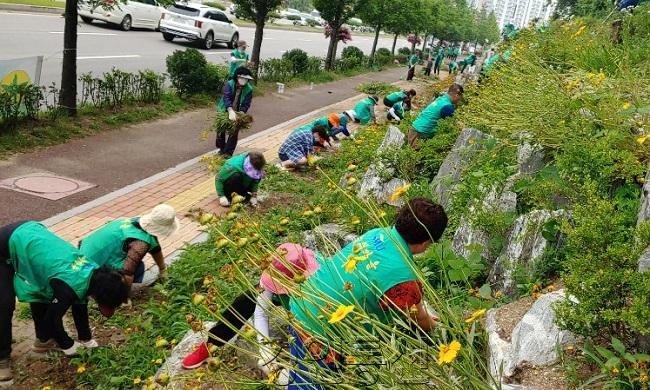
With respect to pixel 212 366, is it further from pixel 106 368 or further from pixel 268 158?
pixel 268 158

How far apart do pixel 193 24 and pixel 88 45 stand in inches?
221

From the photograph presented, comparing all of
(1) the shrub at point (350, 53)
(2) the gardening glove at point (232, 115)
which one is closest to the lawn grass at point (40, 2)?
(1) the shrub at point (350, 53)

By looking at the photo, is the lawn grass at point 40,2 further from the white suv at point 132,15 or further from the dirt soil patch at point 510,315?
the dirt soil patch at point 510,315

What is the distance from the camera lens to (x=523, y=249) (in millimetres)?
3707

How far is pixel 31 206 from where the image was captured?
5.91 meters

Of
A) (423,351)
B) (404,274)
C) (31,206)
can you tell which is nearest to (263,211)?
(31,206)

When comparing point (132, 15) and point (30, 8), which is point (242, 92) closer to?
point (132, 15)

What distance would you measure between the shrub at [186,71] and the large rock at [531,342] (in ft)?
33.1

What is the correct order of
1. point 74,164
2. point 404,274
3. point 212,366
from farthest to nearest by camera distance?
point 74,164
point 404,274
point 212,366

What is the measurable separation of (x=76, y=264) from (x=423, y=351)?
2.59 meters

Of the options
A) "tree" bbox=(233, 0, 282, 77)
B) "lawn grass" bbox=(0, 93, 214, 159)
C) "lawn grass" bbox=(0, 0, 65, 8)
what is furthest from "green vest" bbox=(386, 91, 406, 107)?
"lawn grass" bbox=(0, 0, 65, 8)

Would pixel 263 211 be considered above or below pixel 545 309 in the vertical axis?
below

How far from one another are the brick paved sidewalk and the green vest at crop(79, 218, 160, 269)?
24.7 inches

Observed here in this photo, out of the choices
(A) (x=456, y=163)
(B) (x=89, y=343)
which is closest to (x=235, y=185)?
(A) (x=456, y=163)
